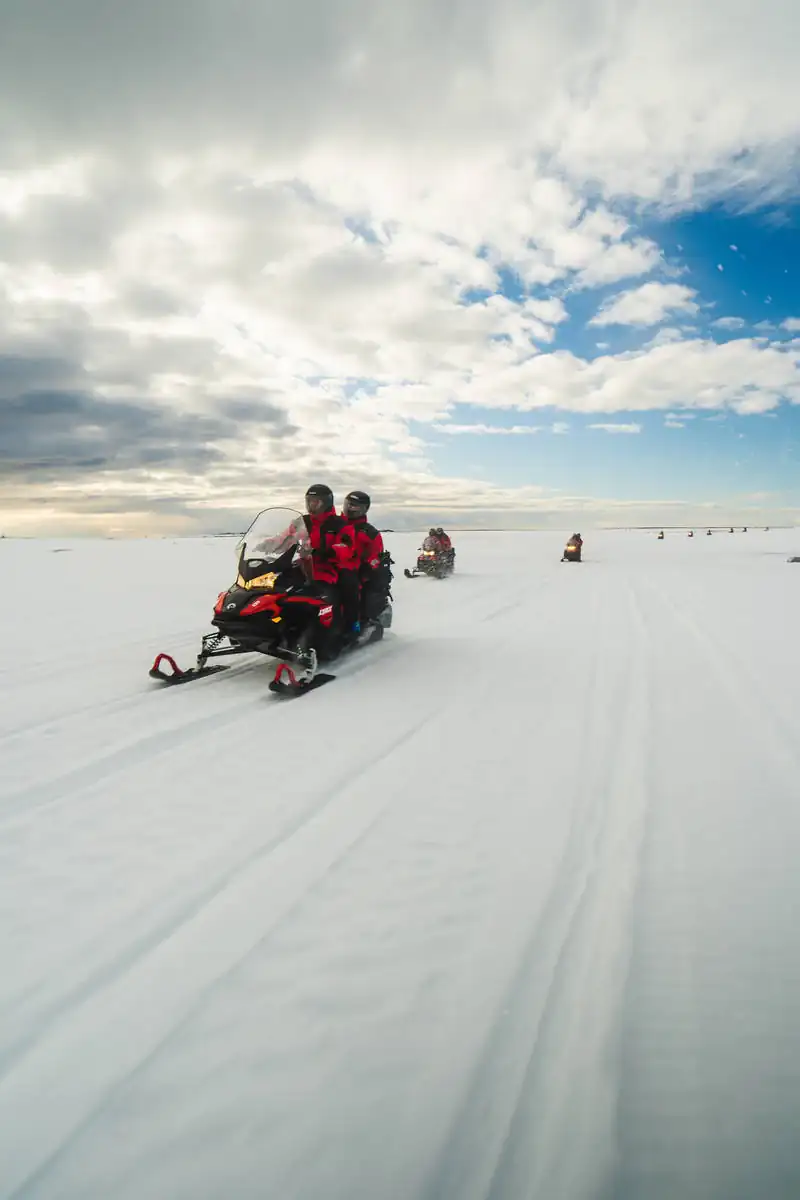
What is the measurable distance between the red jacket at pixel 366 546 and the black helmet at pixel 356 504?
0.20 m

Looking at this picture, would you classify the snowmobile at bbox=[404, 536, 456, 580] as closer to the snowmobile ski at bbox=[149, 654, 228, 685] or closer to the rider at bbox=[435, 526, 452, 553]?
the rider at bbox=[435, 526, 452, 553]

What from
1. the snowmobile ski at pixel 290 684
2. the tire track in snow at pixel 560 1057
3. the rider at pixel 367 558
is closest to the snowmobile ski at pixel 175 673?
the snowmobile ski at pixel 290 684

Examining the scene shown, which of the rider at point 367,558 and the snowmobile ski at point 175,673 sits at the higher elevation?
the rider at point 367,558

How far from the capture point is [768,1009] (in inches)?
90.5

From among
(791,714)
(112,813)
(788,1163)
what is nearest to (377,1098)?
(788,1163)

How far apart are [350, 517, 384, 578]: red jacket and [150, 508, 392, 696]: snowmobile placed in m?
1.22

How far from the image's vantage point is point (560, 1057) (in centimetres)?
210

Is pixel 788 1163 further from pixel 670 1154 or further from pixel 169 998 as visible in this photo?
pixel 169 998

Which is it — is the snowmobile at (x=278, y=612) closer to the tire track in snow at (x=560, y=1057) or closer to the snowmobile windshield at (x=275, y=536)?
the snowmobile windshield at (x=275, y=536)

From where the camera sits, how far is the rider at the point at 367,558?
887 cm

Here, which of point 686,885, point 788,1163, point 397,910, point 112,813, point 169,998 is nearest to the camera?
point 788,1163

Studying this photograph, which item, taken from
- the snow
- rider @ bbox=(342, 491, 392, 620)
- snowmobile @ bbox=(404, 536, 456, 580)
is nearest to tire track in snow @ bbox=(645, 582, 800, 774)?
the snow

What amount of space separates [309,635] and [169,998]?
4.99 metres

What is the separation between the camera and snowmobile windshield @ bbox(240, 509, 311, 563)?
7.37m
